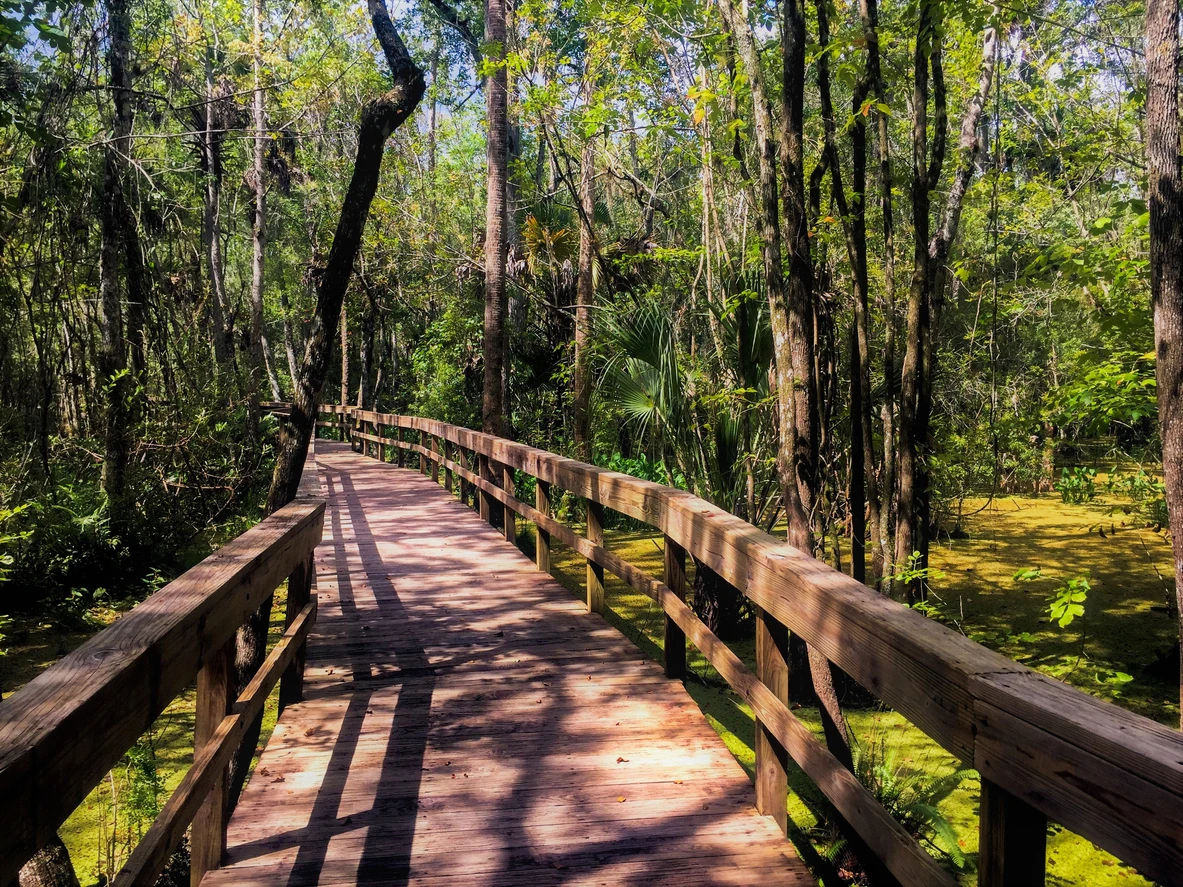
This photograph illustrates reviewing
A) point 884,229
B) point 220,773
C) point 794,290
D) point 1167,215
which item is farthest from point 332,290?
point 1167,215

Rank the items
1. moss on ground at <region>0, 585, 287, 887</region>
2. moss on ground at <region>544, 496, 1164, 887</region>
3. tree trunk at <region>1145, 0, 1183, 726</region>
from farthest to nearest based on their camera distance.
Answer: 1. moss on ground at <region>544, 496, 1164, 887</region>
2. moss on ground at <region>0, 585, 287, 887</region>
3. tree trunk at <region>1145, 0, 1183, 726</region>

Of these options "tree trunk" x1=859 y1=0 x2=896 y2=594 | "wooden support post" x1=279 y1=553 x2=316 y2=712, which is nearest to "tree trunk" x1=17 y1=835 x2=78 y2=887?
"wooden support post" x1=279 y1=553 x2=316 y2=712

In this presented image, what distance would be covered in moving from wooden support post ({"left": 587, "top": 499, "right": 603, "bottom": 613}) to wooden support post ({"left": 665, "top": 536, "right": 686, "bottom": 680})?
102cm

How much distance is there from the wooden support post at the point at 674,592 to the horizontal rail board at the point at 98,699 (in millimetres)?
2049

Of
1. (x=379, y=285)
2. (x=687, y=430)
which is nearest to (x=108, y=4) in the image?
(x=687, y=430)

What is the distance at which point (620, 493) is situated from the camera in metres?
5.08

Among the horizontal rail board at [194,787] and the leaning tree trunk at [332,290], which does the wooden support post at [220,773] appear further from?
the leaning tree trunk at [332,290]

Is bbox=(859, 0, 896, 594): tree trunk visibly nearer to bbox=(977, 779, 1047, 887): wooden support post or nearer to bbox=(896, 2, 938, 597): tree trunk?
bbox=(896, 2, 938, 597): tree trunk

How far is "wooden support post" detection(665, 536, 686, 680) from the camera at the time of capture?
4.43 m

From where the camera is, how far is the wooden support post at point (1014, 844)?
1.65m

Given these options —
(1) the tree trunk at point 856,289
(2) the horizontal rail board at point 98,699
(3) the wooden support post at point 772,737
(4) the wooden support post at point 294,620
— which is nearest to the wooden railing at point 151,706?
(2) the horizontal rail board at point 98,699

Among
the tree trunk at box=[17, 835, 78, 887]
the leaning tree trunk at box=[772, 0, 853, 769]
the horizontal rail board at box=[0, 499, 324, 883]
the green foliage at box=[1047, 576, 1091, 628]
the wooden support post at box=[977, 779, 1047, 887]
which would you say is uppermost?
the leaning tree trunk at box=[772, 0, 853, 769]

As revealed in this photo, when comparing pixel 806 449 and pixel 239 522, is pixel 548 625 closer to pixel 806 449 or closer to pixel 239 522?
pixel 806 449

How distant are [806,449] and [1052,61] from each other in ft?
28.7
